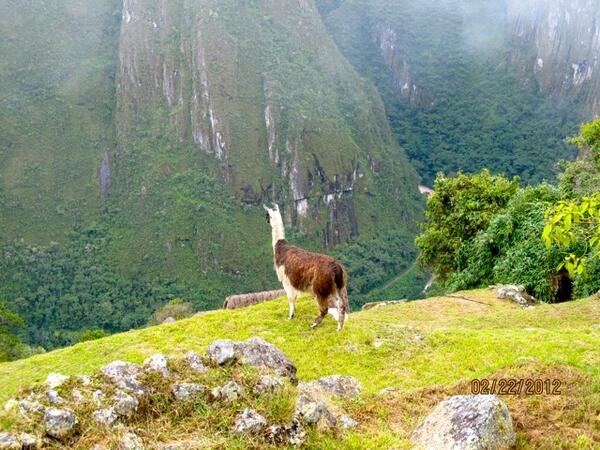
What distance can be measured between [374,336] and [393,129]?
117 metres

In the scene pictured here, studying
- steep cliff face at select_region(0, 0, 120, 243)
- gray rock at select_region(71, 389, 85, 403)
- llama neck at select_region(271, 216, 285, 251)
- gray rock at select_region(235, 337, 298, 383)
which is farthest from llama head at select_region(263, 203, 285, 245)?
steep cliff face at select_region(0, 0, 120, 243)

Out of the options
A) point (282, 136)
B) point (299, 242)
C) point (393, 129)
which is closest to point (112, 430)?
point (299, 242)

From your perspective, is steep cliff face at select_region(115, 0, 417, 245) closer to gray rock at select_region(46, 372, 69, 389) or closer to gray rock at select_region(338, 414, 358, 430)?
gray rock at select_region(338, 414, 358, 430)

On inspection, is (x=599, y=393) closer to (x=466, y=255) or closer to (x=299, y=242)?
(x=466, y=255)

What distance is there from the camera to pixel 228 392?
421 cm

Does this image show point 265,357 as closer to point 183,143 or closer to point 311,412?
point 311,412

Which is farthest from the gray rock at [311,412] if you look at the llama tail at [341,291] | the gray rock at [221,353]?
the llama tail at [341,291]

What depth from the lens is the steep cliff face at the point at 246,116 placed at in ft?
292

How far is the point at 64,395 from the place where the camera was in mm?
3930

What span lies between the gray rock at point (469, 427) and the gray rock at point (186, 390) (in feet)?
5.59

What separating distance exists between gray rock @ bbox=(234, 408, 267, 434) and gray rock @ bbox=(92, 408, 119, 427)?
834 millimetres

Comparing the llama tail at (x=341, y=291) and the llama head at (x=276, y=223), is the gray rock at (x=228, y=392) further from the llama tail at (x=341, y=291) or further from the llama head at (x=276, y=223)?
the llama head at (x=276, y=223)

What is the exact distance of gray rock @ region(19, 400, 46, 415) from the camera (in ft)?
12.2

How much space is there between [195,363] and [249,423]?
95cm
